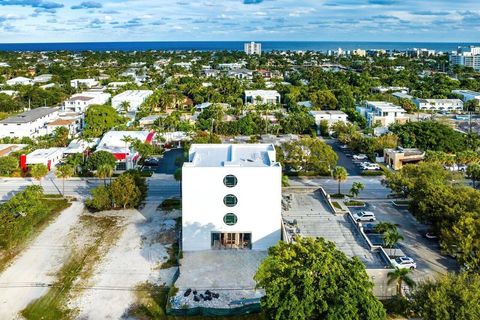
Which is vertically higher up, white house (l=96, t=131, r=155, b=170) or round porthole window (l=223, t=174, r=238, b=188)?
round porthole window (l=223, t=174, r=238, b=188)

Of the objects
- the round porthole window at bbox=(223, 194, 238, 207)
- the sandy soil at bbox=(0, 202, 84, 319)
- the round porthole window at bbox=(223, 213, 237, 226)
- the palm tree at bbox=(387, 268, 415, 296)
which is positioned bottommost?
the sandy soil at bbox=(0, 202, 84, 319)

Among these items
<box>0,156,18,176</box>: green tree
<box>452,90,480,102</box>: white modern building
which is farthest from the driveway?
<box>452,90,480,102</box>: white modern building

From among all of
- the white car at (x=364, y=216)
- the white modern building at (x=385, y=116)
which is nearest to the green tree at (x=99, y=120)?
the white modern building at (x=385, y=116)

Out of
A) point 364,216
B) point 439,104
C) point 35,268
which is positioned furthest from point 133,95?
point 35,268

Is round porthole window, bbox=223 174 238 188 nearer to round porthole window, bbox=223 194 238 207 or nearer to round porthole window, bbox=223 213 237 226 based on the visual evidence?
round porthole window, bbox=223 194 238 207

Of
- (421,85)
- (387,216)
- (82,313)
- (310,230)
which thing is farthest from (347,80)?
(82,313)

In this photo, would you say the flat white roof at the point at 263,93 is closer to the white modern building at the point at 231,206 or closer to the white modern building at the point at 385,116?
the white modern building at the point at 385,116
